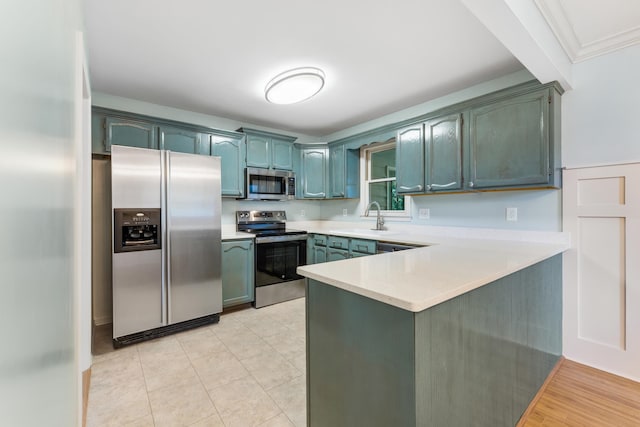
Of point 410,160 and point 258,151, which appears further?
point 258,151

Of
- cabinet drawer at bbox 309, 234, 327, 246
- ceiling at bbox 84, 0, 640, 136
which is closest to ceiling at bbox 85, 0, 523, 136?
ceiling at bbox 84, 0, 640, 136

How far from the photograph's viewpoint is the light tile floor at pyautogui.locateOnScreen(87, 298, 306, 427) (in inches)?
64.9

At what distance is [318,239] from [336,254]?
1.33ft

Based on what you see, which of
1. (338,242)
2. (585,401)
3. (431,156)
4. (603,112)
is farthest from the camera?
(338,242)

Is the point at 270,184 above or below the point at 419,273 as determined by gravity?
above

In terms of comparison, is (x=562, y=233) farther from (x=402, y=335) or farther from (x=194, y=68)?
(x=194, y=68)

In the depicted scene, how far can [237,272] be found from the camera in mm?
3244

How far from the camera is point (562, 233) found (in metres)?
2.25

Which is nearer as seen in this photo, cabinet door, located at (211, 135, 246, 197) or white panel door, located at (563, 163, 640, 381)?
white panel door, located at (563, 163, 640, 381)

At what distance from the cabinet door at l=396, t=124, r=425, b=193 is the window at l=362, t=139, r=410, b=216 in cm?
47

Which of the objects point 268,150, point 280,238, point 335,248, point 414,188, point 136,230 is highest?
point 268,150

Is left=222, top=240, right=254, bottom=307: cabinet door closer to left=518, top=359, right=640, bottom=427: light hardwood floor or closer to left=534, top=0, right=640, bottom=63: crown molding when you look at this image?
left=518, top=359, right=640, bottom=427: light hardwood floor

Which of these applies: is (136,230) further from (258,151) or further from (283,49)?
(283,49)

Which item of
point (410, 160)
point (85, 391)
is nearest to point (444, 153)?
point (410, 160)
